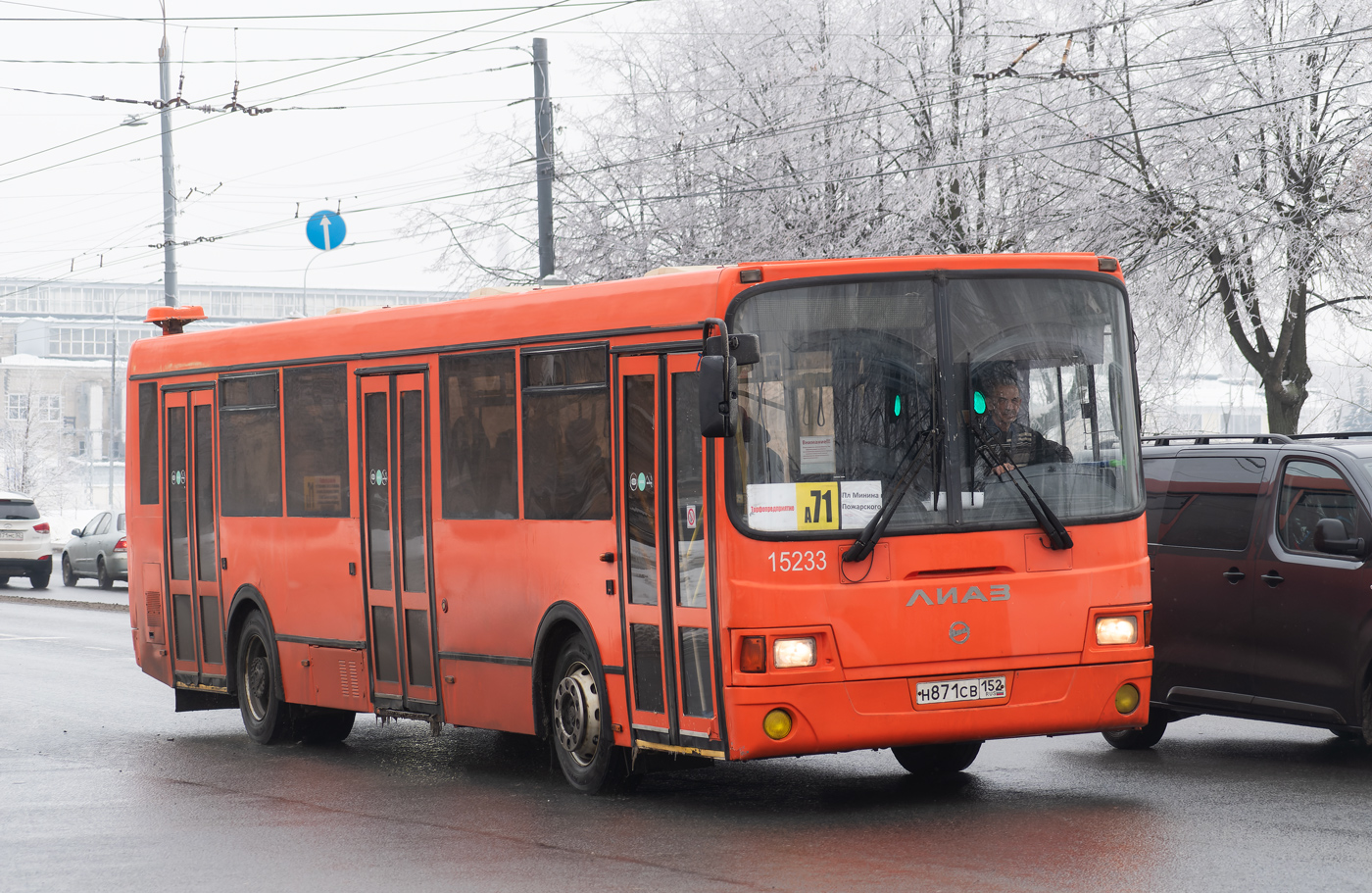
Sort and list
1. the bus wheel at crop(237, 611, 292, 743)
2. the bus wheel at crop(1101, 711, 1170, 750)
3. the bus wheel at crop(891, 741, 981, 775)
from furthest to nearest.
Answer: the bus wheel at crop(237, 611, 292, 743), the bus wheel at crop(1101, 711, 1170, 750), the bus wheel at crop(891, 741, 981, 775)

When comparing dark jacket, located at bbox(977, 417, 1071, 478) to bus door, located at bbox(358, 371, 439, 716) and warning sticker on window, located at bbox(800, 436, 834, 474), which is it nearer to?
warning sticker on window, located at bbox(800, 436, 834, 474)

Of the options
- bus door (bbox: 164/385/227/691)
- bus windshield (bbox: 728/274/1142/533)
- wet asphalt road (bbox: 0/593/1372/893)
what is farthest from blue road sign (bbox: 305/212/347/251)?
bus windshield (bbox: 728/274/1142/533)

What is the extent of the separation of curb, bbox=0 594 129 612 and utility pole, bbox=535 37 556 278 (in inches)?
339

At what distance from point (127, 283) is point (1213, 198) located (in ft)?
355

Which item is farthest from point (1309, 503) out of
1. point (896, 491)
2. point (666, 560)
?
point (666, 560)

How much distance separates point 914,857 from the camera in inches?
308

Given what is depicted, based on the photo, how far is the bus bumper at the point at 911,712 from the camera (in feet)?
28.3

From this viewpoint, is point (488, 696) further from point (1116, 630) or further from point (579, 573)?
point (1116, 630)

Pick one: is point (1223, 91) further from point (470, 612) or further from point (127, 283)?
point (127, 283)

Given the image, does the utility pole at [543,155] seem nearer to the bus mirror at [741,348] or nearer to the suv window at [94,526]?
the suv window at [94,526]

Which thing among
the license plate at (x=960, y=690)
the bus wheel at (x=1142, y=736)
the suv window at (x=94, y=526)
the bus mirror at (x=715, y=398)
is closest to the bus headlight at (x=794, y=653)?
the license plate at (x=960, y=690)

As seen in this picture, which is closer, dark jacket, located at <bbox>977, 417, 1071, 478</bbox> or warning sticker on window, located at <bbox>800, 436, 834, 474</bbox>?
warning sticker on window, located at <bbox>800, 436, 834, 474</bbox>

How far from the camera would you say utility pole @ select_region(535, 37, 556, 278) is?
1067 inches

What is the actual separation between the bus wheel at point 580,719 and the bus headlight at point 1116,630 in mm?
2450
